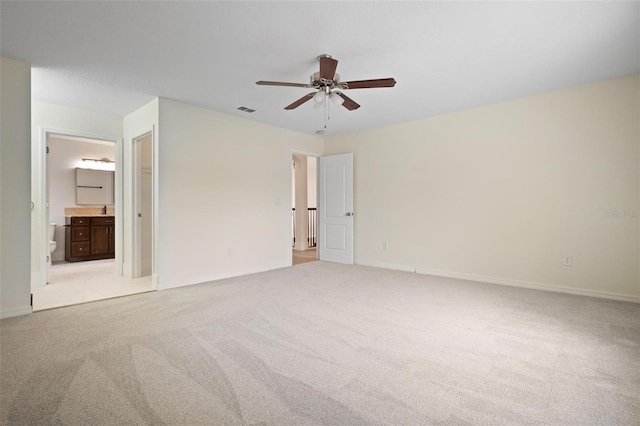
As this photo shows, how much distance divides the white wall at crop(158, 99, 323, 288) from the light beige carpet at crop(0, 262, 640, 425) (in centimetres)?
89

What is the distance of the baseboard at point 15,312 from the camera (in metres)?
2.84

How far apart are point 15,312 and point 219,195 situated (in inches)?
99.2

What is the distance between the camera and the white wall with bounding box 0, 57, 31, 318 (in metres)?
2.86

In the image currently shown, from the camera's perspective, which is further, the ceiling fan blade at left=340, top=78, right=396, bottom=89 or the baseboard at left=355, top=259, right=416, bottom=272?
the baseboard at left=355, top=259, right=416, bottom=272

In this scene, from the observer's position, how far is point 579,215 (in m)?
3.67

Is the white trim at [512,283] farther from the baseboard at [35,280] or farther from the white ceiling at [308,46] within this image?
the baseboard at [35,280]

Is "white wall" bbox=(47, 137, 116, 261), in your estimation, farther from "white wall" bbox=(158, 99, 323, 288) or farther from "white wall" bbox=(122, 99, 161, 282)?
"white wall" bbox=(158, 99, 323, 288)

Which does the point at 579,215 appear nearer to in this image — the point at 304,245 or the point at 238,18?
the point at 238,18

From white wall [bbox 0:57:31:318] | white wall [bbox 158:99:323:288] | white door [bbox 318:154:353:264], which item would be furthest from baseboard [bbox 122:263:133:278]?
white door [bbox 318:154:353:264]

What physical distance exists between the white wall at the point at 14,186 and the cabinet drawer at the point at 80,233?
343 centimetres

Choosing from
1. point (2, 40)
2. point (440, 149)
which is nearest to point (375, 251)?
point (440, 149)

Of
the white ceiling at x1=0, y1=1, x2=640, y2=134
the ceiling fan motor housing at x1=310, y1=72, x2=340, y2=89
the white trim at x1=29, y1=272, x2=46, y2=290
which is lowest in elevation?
the white trim at x1=29, y1=272, x2=46, y2=290

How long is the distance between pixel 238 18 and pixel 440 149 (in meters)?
3.59

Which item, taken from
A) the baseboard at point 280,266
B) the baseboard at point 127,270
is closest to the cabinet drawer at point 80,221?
the baseboard at point 127,270
